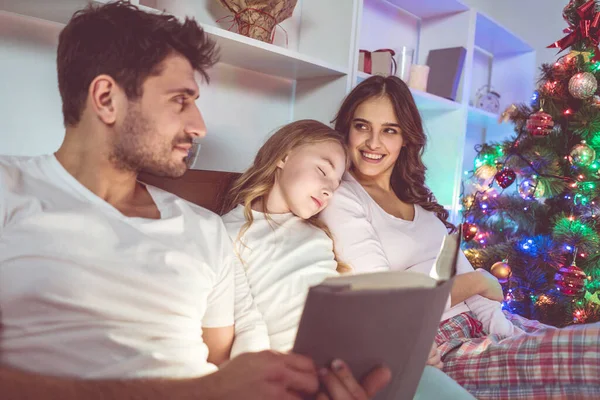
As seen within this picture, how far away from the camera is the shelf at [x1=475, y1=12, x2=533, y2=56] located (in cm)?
239

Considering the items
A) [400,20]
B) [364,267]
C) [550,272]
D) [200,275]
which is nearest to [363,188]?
[364,267]

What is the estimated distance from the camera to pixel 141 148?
81cm

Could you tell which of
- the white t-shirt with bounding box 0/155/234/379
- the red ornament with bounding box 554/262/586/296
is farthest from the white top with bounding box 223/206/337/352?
the red ornament with bounding box 554/262/586/296

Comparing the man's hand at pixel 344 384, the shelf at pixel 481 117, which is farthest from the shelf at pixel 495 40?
the man's hand at pixel 344 384

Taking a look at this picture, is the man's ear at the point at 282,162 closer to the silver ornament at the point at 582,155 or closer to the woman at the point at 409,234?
the woman at the point at 409,234

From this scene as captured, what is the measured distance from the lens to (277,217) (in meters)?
1.20

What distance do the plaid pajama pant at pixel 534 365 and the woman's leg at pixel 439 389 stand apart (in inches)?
3.7

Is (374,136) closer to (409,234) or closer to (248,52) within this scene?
(409,234)

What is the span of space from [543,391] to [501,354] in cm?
11

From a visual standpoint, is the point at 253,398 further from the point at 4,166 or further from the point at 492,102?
the point at 492,102

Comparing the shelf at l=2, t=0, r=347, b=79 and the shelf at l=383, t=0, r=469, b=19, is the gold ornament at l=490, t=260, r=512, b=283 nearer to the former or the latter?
the shelf at l=2, t=0, r=347, b=79

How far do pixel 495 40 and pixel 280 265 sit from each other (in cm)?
217

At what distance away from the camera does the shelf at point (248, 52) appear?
1.12m

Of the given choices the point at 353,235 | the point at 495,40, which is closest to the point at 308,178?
the point at 353,235
